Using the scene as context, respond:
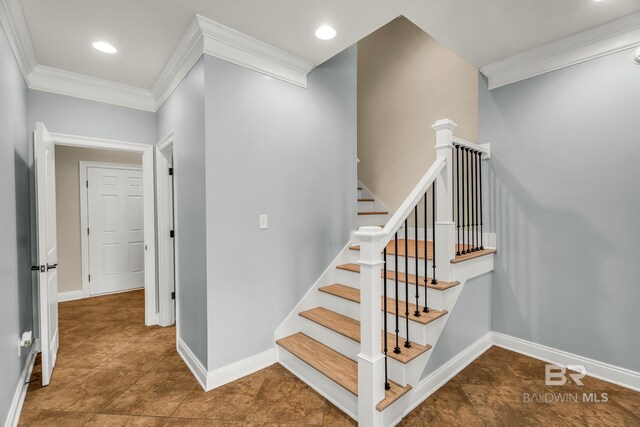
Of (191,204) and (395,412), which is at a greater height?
(191,204)

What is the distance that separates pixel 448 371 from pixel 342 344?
0.81 meters

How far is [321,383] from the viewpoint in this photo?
2061 millimetres

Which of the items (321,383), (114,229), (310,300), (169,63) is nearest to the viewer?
(321,383)

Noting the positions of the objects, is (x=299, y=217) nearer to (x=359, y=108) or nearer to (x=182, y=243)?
(x=182, y=243)

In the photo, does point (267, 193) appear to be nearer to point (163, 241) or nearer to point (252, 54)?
point (252, 54)

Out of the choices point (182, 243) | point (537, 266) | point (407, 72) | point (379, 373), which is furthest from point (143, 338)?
point (407, 72)

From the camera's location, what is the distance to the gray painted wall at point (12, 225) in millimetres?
1729

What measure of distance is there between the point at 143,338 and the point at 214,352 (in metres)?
1.39

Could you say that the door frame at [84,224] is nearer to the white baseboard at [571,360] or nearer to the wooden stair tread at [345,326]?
the wooden stair tread at [345,326]

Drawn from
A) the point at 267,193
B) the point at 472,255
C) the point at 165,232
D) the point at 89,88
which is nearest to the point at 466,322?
the point at 472,255

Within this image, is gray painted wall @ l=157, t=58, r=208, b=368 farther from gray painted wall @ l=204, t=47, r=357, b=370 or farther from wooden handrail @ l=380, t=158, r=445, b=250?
wooden handrail @ l=380, t=158, r=445, b=250

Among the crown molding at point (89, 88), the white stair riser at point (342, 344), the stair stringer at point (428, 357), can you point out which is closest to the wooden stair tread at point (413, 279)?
the stair stringer at point (428, 357)

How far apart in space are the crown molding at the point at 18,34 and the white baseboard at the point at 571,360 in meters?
4.36

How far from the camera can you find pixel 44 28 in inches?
84.4
